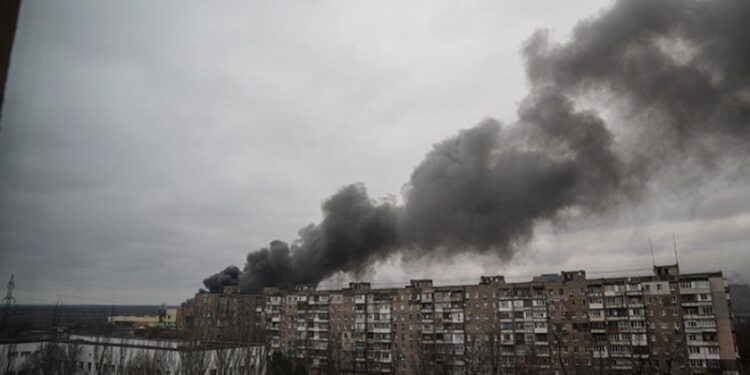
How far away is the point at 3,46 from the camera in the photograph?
34.9 inches

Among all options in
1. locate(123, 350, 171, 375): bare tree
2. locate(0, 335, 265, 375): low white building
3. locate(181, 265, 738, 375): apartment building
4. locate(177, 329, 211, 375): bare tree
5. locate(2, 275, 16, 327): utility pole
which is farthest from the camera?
locate(181, 265, 738, 375): apartment building

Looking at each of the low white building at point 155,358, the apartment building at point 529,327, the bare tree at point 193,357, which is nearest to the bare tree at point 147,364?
the low white building at point 155,358

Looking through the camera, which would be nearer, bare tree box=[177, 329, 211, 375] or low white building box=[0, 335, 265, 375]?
low white building box=[0, 335, 265, 375]

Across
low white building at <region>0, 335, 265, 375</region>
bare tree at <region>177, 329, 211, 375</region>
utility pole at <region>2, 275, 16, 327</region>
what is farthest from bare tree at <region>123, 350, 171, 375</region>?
utility pole at <region>2, 275, 16, 327</region>

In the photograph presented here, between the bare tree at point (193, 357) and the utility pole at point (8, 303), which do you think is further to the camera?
the bare tree at point (193, 357)

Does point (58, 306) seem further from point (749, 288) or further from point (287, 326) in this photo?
point (749, 288)

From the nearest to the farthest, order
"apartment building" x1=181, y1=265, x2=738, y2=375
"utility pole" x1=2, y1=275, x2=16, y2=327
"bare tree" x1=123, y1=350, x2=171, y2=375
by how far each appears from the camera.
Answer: "utility pole" x1=2, y1=275, x2=16, y2=327 → "bare tree" x1=123, y1=350, x2=171, y2=375 → "apartment building" x1=181, y1=265, x2=738, y2=375

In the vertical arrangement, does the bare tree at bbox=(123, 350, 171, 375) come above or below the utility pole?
below

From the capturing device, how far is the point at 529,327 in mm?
22500

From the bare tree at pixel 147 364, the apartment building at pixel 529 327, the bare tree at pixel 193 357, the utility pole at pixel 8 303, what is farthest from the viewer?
the apartment building at pixel 529 327

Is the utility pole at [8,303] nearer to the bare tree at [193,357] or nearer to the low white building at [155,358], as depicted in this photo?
the low white building at [155,358]

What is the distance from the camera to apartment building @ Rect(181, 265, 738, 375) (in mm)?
19641

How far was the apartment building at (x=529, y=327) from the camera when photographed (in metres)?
19.6

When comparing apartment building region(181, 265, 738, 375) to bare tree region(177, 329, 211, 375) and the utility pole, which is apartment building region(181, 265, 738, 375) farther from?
the utility pole
